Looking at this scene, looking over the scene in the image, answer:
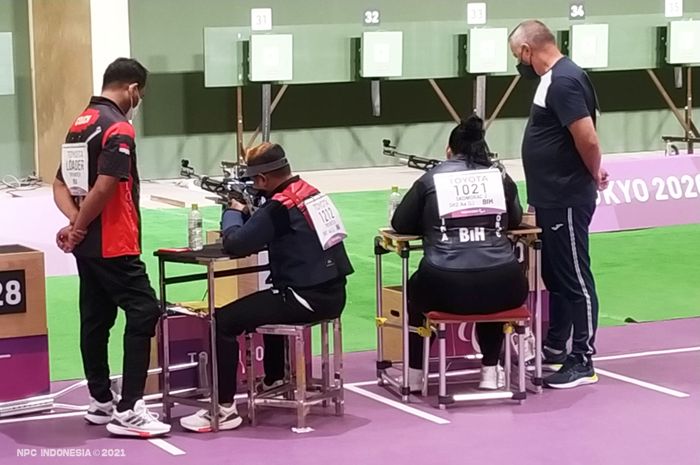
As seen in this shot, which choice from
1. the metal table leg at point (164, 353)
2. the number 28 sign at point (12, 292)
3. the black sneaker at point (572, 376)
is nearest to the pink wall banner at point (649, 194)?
the black sneaker at point (572, 376)

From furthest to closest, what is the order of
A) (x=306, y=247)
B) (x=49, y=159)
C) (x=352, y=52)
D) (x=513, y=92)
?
(x=513, y=92) < (x=352, y=52) < (x=49, y=159) < (x=306, y=247)

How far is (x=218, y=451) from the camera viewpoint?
456 cm

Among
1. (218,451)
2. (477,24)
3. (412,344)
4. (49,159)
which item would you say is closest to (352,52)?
(477,24)

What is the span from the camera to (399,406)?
5.19 metres

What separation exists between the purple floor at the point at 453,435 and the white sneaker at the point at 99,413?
5cm

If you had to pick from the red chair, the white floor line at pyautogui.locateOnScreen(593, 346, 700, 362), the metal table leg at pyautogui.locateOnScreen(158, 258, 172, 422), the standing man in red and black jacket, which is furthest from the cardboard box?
the white floor line at pyautogui.locateOnScreen(593, 346, 700, 362)

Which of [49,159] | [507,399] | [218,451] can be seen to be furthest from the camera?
[49,159]

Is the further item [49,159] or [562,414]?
[49,159]

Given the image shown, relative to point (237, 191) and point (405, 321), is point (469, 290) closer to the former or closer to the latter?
point (405, 321)

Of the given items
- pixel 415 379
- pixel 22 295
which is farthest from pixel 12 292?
pixel 415 379

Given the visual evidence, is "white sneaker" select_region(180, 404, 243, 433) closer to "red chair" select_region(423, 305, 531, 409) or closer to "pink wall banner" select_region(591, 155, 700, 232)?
"red chair" select_region(423, 305, 531, 409)

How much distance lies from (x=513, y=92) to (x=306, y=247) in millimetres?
11041

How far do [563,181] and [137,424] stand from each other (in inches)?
83.2

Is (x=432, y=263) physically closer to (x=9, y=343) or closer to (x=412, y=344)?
(x=412, y=344)
